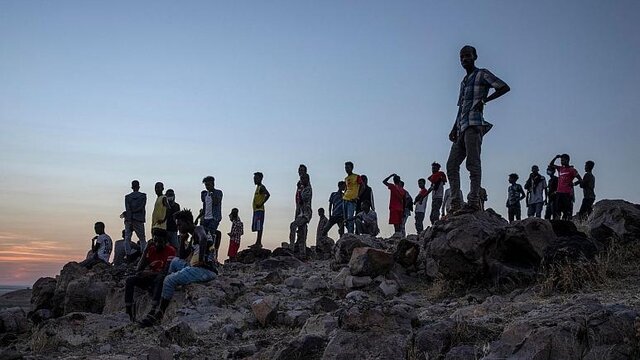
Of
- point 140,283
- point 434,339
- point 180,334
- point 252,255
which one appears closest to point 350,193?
point 252,255

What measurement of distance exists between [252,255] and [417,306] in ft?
25.7

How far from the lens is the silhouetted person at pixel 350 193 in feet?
50.5

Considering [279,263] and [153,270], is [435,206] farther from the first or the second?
[153,270]

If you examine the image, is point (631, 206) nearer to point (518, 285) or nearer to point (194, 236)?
point (518, 285)

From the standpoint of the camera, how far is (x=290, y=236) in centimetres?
1695

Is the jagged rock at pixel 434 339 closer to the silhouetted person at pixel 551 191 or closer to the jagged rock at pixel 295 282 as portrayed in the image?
the jagged rock at pixel 295 282

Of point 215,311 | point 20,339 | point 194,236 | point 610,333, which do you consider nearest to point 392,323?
point 610,333

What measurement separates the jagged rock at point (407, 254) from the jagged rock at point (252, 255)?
534cm

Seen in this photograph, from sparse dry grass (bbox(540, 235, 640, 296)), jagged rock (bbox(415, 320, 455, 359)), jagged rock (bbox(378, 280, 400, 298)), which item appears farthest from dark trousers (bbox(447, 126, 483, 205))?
jagged rock (bbox(415, 320, 455, 359))

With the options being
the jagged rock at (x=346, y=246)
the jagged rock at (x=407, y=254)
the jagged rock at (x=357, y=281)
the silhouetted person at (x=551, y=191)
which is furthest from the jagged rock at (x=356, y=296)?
the silhouetted person at (x=551, y=191)

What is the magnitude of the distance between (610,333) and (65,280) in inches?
497

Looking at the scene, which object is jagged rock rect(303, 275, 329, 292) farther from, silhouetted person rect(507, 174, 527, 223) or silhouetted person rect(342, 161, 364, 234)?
silhouetted person rect(507, 174, 527, 223)

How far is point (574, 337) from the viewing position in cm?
551

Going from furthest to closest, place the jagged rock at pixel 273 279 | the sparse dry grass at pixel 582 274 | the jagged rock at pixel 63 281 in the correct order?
1. the jagged rock at pixel 63 281
2. the jagged rock at pixel 273 279
3. the sparse dry grass at pixel 582 274
